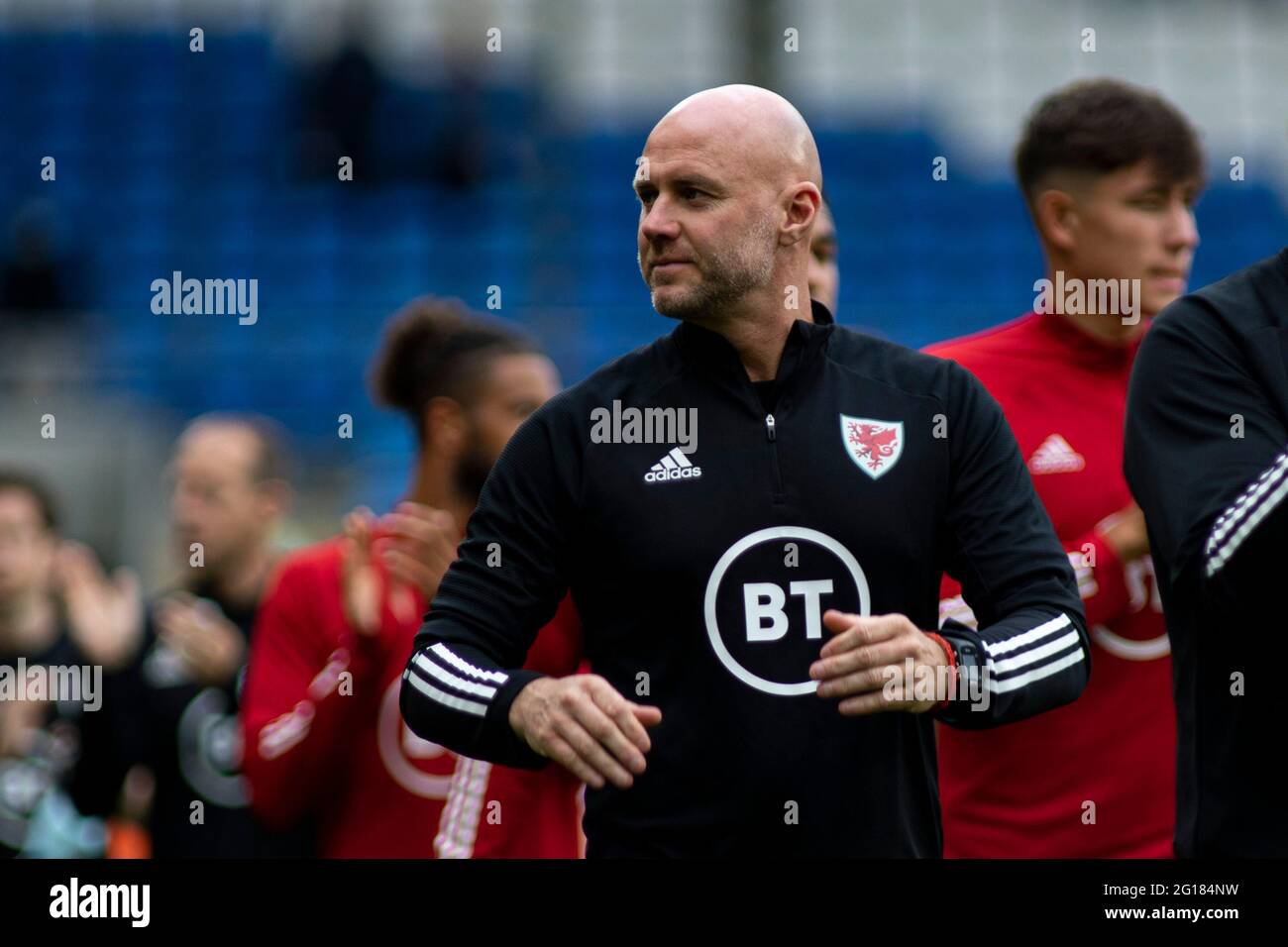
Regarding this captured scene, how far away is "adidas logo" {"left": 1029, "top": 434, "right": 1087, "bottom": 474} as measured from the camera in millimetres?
3465

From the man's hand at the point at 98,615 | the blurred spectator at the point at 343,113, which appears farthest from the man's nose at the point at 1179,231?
the blurred spectator at the point at 343,113

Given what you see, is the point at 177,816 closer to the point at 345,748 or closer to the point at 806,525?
the point at 345,748

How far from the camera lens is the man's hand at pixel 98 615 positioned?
5.12 meters

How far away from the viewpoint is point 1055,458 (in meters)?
3.48

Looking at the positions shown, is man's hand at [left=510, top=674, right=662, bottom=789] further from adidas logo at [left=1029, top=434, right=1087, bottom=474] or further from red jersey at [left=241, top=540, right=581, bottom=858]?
adidas logo at [left=1029, top=434, right=1087, bottom=474]

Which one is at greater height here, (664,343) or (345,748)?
(664,343)

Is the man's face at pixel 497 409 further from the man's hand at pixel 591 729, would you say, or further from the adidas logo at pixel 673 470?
the man's hand at pixel 591 729

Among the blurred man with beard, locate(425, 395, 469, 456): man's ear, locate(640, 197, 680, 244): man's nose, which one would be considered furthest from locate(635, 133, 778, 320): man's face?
the blurred man with beard

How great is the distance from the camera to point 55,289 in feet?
34.2

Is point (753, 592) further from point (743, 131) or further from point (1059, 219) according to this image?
point (1059, 219)

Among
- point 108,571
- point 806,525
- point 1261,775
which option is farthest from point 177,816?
point 108,571

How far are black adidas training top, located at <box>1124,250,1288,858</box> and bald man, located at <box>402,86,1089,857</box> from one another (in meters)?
0.19

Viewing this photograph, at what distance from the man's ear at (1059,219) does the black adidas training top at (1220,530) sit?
1.01 metres

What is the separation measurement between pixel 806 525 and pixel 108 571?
6.49 metres
